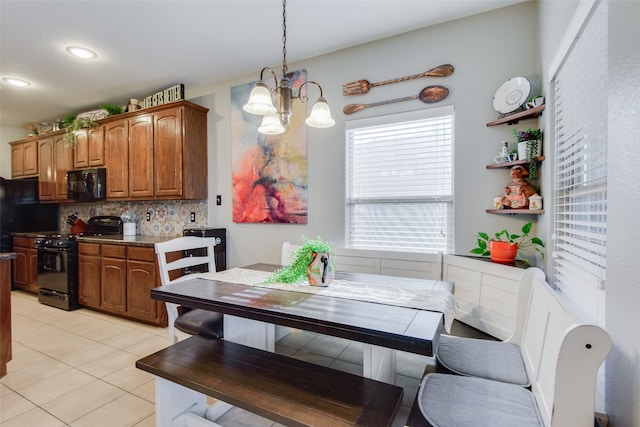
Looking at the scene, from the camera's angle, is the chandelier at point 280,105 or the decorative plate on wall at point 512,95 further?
the decorative plate on wall at point 512,95

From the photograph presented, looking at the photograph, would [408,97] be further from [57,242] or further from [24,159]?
[24,159]

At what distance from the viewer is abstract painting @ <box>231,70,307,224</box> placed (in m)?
3.08

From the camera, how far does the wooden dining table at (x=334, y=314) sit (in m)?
1.15

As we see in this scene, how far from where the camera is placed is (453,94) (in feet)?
7.95

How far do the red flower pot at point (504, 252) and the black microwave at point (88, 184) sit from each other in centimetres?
455

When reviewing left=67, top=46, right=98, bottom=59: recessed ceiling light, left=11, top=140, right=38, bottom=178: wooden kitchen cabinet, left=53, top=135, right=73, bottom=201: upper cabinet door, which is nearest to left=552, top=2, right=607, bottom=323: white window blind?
left=67, top=46, right=98, bottom=59: recessed ceiling light

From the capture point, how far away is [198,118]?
3545mm

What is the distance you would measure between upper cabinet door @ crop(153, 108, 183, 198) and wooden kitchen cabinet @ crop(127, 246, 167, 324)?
0.73 metres

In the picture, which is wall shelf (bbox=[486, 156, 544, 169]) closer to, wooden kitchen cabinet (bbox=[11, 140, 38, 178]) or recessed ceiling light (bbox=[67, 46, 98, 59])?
recessed ceiling light (bbox=[67, 46, 98, 59])

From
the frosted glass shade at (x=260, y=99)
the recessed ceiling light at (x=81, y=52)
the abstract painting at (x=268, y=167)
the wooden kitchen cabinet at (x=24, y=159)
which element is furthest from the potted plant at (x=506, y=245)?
the wooden kitchen cabinet at (x=24, y=159)

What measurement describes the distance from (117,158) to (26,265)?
7.58ft

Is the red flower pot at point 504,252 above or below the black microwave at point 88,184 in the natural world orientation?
below

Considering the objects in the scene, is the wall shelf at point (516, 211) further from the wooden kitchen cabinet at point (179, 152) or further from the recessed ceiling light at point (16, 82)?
the recessed ceiling light at point (16, 82)

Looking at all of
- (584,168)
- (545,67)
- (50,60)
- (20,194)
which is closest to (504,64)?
(545,67)
